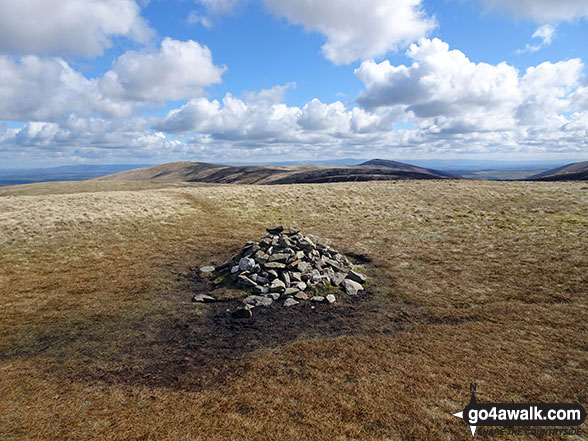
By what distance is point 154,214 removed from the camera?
38.1 metres

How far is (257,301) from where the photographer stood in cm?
1756

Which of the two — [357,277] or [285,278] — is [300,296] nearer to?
[285,278]

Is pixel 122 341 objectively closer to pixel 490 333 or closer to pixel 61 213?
pixel 490 333

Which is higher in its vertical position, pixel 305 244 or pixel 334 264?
pixel 305 244

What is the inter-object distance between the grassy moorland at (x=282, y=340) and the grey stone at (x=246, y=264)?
240cm

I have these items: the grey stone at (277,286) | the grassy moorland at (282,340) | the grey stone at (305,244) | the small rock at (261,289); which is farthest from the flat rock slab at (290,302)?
the grey stone at (305,244)

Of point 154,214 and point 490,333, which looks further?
point 154,214

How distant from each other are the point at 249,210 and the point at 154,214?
42.8 ft

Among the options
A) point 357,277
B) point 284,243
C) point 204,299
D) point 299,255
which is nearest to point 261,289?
point 204,299

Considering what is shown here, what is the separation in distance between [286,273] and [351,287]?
4.47 metres

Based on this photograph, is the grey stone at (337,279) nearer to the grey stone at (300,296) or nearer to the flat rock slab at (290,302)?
the grey stone at (300,296)

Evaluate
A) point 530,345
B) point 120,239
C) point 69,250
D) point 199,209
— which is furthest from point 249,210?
point 530,345

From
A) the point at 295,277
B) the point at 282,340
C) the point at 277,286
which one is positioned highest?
the point at 295,277

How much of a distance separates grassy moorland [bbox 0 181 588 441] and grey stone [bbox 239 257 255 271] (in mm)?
2402
